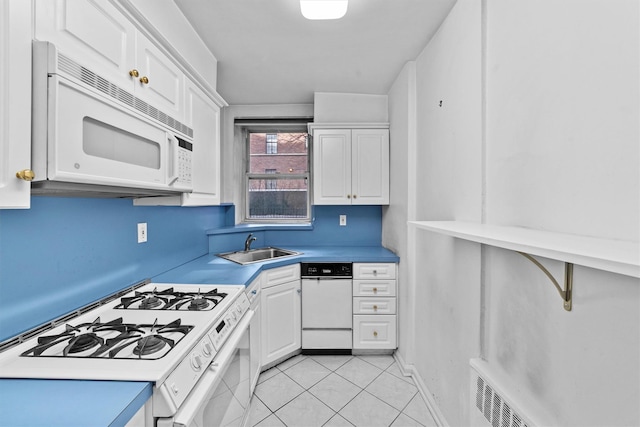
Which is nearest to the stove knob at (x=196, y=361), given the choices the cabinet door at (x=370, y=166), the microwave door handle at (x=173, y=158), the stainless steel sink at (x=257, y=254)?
the microwave door handle at (x=173, y=158)

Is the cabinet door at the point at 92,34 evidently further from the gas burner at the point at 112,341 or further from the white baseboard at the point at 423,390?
the white baseboard at the point at 423,390

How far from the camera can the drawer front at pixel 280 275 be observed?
215 centimetres

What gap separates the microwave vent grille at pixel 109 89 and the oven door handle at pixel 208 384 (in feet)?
3.36

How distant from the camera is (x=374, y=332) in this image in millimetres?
2385

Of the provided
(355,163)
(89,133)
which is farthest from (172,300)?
(355,163)

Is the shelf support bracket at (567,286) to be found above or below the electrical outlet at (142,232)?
below

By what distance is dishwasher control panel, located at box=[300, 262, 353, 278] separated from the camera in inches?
94.2

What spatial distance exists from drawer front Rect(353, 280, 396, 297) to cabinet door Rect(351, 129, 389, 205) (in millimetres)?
752

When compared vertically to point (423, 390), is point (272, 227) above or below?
above

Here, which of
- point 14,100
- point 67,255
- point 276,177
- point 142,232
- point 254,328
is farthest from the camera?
point 276,177

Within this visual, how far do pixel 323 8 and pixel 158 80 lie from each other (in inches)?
35.3

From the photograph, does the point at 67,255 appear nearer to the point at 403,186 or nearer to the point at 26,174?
the point at 26,174

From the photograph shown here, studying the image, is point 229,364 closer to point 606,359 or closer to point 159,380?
point 159,380

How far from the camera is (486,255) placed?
1256 millimetres
